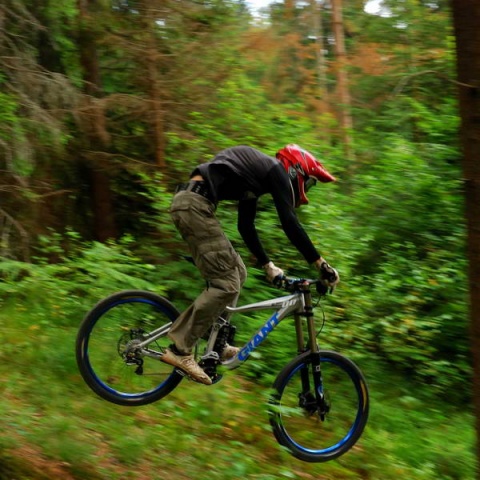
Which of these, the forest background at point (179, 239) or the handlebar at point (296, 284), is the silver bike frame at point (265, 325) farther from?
the forest background at point (179, 239)

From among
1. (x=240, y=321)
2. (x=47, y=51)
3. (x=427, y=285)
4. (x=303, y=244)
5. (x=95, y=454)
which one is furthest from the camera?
(x=47, y=51)

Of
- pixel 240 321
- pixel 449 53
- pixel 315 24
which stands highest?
pixel 315 24

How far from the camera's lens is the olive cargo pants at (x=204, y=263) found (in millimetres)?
4691

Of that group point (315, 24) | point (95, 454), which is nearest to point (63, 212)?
point (95, 454)

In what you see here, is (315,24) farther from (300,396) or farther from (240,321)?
(300,396)

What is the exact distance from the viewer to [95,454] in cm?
421

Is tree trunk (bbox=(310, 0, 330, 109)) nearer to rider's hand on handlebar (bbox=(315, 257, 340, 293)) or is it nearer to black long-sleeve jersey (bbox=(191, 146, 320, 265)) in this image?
black long-sleeve jersey (bbox=(191, 146, 320, 265))

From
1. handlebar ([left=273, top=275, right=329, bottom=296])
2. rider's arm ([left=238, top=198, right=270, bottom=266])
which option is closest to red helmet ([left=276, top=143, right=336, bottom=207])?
rider's arm ([left=238, top=198, right=270, bottom=266])

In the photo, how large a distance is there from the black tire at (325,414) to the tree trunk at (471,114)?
48.6 inches

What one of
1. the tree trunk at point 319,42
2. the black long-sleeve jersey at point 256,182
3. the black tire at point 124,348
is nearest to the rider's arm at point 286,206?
the black long-sleeve jersey at point 256,182

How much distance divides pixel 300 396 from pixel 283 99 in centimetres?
1535

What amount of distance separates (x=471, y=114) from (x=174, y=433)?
3.40 m

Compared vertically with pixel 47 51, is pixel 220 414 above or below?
below

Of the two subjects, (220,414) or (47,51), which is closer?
(220,414)
